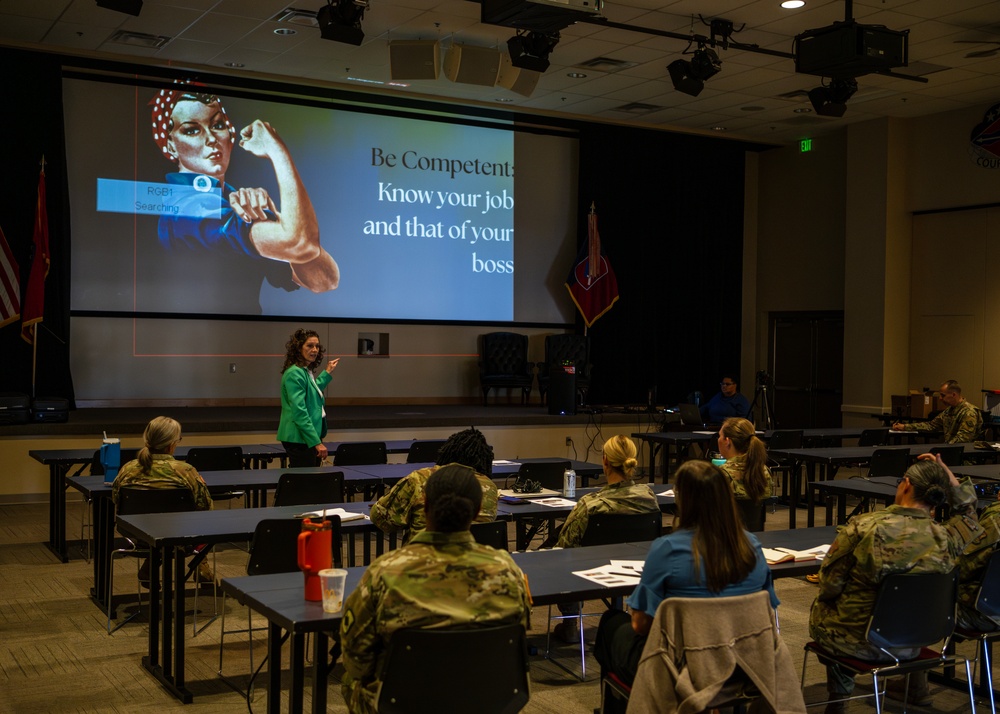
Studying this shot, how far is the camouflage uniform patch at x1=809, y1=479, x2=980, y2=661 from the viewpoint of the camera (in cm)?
352

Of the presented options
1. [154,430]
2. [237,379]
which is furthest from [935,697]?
[237,379]

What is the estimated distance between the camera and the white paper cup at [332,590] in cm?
307

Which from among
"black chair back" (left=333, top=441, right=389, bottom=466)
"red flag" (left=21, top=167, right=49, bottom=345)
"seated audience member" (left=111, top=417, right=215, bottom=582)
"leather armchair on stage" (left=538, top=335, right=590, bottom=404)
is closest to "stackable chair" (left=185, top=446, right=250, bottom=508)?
"black chair back" (left=333, top=441, right=389, bottom=466)

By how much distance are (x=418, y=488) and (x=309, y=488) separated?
6.10 ft

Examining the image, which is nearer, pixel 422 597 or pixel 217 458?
pixel 422 597

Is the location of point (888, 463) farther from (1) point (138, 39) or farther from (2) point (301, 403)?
(1) point (138, 39)

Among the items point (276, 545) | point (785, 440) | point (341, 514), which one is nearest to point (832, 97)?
point (785, 440)

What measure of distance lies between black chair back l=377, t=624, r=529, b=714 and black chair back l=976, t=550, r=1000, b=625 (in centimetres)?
222

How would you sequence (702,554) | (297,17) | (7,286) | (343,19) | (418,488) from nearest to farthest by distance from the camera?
(702,554), (418,488), (343,19), (297,17), (7,286)

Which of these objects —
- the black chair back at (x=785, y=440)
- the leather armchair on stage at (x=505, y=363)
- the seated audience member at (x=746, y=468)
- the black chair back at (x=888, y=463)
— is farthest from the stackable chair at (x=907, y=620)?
Answer: the leather armchair on stage at (x=505, y=363)

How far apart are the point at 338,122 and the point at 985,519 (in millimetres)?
9519

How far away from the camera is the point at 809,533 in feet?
14.9

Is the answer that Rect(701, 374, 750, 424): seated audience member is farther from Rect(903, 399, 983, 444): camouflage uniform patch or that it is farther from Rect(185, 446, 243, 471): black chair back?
Rect(185, 446, 243, 471): black chair back

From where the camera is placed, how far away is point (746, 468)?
17.6 ft
